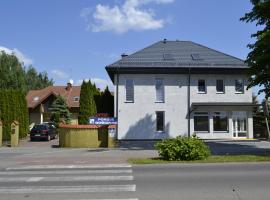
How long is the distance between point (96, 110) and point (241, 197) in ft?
123

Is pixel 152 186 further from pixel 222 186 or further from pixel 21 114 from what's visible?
pixel 21 114

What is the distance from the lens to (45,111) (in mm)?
61375

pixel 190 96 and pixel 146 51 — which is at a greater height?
pixel 146 51

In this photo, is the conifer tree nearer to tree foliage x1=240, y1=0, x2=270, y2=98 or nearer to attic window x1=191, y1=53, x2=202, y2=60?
attic window x1=191, y1=53, x2=202, y2=60

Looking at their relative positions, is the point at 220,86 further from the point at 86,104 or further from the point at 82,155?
the point at 82,155

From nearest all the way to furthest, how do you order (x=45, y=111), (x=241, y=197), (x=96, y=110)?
1. (x=241, y=197)
2. (x=96, y=110)
3. (x=45, y=111)

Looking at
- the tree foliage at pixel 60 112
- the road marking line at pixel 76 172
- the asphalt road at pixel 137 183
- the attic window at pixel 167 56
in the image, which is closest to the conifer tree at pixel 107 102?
the attic window at pixel 167 56

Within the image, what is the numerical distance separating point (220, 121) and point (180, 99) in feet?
13.0

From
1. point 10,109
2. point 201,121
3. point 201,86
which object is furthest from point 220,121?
point 10,109

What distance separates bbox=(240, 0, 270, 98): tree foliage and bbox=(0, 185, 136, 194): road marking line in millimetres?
14497

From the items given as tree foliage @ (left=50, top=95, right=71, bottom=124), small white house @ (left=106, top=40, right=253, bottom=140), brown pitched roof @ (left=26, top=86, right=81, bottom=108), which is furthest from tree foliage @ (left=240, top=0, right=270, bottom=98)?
brown pitched roof @ (left=26, top=86, right=81, bottom=108)

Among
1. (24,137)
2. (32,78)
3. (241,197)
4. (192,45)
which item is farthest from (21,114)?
(32,78)

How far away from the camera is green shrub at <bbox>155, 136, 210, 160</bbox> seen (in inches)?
764

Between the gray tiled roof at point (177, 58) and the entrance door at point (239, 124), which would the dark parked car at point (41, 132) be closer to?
the gray tiled roof at point (177, 58)
